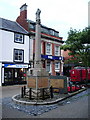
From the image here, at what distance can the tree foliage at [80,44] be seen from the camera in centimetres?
1445

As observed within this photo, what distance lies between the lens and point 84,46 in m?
15.2

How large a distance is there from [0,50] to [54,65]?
1059 centimetres

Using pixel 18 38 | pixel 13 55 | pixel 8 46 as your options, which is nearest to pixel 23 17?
pixel 18 38

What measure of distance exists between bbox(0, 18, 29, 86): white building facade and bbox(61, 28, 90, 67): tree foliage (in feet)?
23.6

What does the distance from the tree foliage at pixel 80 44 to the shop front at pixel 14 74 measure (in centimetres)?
759

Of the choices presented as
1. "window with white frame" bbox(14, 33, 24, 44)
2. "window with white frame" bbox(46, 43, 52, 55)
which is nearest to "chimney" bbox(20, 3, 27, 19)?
"window with white frame" bbox(14, 33, 24, 44)

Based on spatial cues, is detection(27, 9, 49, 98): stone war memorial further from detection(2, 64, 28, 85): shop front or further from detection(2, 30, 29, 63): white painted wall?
detection(2, 30, 29, 63): white painted wall

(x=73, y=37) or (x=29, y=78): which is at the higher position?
(x=73, y=37)

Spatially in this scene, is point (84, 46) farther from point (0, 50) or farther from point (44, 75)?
point (0, 50)

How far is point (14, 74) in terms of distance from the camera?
19359mm

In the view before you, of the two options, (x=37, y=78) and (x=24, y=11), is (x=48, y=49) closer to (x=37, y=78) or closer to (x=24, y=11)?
(x=24, y=11)

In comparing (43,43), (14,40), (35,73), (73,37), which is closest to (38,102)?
(35,73)

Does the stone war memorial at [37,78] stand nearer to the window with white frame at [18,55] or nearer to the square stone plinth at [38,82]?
the square stone plinth at [38,82]

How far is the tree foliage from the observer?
14.5 m
